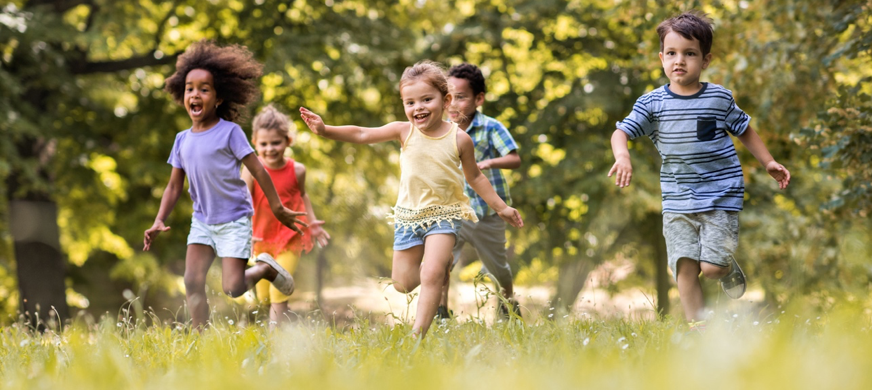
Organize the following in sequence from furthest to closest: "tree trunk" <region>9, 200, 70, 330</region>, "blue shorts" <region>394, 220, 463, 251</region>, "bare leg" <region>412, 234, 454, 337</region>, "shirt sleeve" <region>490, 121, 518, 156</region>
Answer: "tree trunk" <region>9, 200, 70, 330</region> < "shirt sleeve" <region>490, 121, 518, 156</region> < "blue shorts" <region>394, 220, 463, 251</region> < "bare leg" <region>412, 234, 454, 337</region>

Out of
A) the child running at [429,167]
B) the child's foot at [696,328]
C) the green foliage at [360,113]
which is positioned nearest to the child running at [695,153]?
the child's foot at [696,328]

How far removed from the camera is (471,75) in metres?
5.86

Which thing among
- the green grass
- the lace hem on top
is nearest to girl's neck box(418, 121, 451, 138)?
the lace hem on top

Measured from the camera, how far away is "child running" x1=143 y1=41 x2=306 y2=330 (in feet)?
16.9

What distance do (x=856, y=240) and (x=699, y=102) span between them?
8.38 m

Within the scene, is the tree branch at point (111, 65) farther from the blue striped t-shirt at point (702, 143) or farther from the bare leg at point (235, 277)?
the blue striped t-shirt at point (702, 143)

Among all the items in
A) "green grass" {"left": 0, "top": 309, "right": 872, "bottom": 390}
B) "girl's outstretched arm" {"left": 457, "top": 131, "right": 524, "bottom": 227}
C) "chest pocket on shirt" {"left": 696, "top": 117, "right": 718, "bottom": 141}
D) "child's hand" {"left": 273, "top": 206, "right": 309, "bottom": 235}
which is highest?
"chest pocket on shirt" {"left": 696, "top": 117, "right": 718, "bottom": 141}

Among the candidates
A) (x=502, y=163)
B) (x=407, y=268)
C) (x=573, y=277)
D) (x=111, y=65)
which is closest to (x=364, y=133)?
(x=407, y=268)

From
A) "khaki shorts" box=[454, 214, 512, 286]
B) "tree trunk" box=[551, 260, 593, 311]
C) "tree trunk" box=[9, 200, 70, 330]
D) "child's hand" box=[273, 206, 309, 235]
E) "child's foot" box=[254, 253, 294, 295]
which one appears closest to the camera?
"child's hand" box=[273, 206, 309, 235]

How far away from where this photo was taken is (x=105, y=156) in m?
13.4

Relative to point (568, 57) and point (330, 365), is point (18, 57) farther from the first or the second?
point (330, 365)

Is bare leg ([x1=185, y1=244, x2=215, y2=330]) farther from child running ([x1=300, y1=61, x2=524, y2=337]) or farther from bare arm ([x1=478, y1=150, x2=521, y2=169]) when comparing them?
bare arm ([x1=478, y1=150, x2=521, y2=169])

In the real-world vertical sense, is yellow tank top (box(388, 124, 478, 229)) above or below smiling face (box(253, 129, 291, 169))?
below

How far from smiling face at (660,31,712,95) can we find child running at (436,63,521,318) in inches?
59.2
